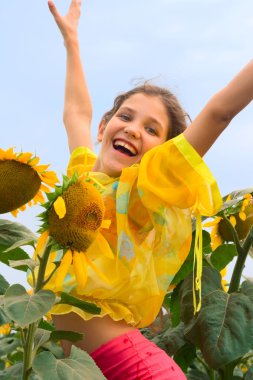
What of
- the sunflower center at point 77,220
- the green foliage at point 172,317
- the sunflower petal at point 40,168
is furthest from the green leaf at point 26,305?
the sunflower petal at point 40,168

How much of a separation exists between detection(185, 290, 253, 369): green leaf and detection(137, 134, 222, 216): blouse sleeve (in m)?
0.29

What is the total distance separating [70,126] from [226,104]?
3.21 ft

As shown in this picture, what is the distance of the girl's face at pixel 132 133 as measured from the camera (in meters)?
1.92

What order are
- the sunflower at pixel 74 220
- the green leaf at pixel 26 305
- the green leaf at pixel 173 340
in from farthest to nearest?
the green leaf at pixel 173 340 → the sunflower at pixel 74 220 → the green leaf at pixel 26 305

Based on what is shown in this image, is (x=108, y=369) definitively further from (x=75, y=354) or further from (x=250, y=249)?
(x=250, y=249)

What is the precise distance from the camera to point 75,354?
1.36 meters

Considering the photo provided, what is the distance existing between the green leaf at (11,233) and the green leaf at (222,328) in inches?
19.8

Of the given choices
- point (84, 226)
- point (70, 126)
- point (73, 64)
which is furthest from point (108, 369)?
point (73, 64)

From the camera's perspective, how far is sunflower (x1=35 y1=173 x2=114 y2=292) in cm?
132

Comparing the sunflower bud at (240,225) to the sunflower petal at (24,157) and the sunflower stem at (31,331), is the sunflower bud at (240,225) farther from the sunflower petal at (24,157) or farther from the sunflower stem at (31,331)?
the sunflower stem at (31,331)

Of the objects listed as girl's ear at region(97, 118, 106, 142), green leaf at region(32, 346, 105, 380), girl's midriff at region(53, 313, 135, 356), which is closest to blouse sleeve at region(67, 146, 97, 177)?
girl's ear at region(97, 118, 106, 142)

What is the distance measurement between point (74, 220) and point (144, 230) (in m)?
0.49

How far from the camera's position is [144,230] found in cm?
178

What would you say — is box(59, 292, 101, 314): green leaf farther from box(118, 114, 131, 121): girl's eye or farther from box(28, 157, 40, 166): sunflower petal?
box(118, 114, 131, 121): girl's eye
